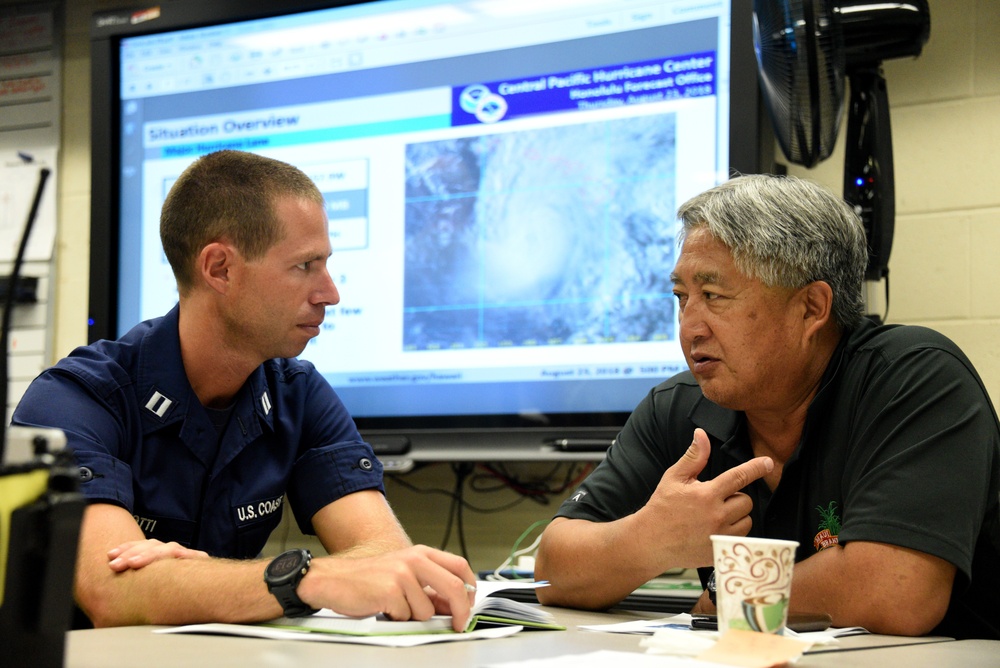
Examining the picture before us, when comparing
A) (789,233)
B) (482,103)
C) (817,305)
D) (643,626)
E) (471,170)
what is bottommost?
(643,626)

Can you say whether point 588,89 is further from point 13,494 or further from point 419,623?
point 13,494

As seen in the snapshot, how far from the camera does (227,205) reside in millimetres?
1797

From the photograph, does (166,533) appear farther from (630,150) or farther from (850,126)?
(850,126)

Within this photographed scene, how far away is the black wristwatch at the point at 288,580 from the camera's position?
1149 mm

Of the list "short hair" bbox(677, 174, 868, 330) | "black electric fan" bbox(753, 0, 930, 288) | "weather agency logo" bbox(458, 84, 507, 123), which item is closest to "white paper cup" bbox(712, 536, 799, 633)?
"short hair" bbox(677, 174, 868, 330)

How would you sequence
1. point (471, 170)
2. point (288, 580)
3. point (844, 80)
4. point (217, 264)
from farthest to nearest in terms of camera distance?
point (471, 170), point (844, 80), point (217, 264), point (288, 580)

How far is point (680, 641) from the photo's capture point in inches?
36.8

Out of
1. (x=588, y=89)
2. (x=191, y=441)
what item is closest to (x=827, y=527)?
(x=191, y=441)

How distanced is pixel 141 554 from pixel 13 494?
639 millimetres

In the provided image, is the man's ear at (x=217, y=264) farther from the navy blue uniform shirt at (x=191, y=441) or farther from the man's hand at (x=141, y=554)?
the man's hand at (x=141, y=554)

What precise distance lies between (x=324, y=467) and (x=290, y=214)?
18.2 inches

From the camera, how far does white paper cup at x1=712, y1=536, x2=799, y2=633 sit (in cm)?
92

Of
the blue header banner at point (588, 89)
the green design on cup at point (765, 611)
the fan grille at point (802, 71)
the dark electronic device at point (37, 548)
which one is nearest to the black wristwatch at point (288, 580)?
the dark electronic device at point (37, 548)

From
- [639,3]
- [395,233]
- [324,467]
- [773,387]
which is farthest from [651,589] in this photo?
[639,3]
